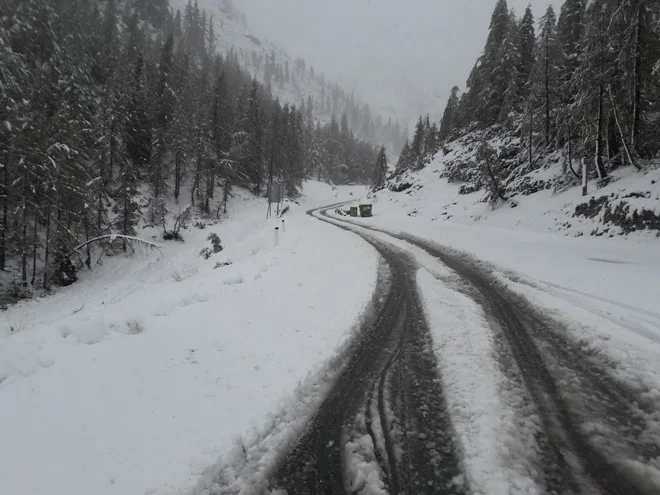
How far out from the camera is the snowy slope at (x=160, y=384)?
2578mm

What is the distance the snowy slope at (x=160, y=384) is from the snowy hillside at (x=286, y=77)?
6149 inches

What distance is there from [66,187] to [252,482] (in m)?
25.2

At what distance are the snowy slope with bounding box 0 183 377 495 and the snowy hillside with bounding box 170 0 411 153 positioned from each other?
156 meters

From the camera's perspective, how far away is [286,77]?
16838cm

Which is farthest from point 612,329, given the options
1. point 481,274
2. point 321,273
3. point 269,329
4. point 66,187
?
point 66,187

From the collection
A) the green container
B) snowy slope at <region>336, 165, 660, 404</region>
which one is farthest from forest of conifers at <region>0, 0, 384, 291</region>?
snowy slope at <region>336, 165, 660, 404</region>

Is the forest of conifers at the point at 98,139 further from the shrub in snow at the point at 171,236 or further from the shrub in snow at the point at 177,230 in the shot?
the shrub in snow at the point at 177,230

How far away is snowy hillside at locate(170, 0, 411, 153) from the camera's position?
156875mm

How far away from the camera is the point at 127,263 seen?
25438mm

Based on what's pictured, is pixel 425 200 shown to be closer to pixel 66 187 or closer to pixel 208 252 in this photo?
pixel 208 252

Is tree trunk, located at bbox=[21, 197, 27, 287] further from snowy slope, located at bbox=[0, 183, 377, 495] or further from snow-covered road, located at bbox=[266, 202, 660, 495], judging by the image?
snow-covered road, located at bbox=[266, 202, 660, 495]

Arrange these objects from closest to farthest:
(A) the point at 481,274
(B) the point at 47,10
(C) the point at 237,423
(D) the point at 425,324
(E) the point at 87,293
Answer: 1. (C) the point at 237,423
2. (D) the point at 425,324
3. (A) the point at 481,274
4. (E) the point at 87,293
5. (B) the point at 47,10

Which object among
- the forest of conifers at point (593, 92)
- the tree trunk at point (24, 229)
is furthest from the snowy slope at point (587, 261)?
the tree trunk at point (24, 229)

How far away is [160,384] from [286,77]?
616ft
